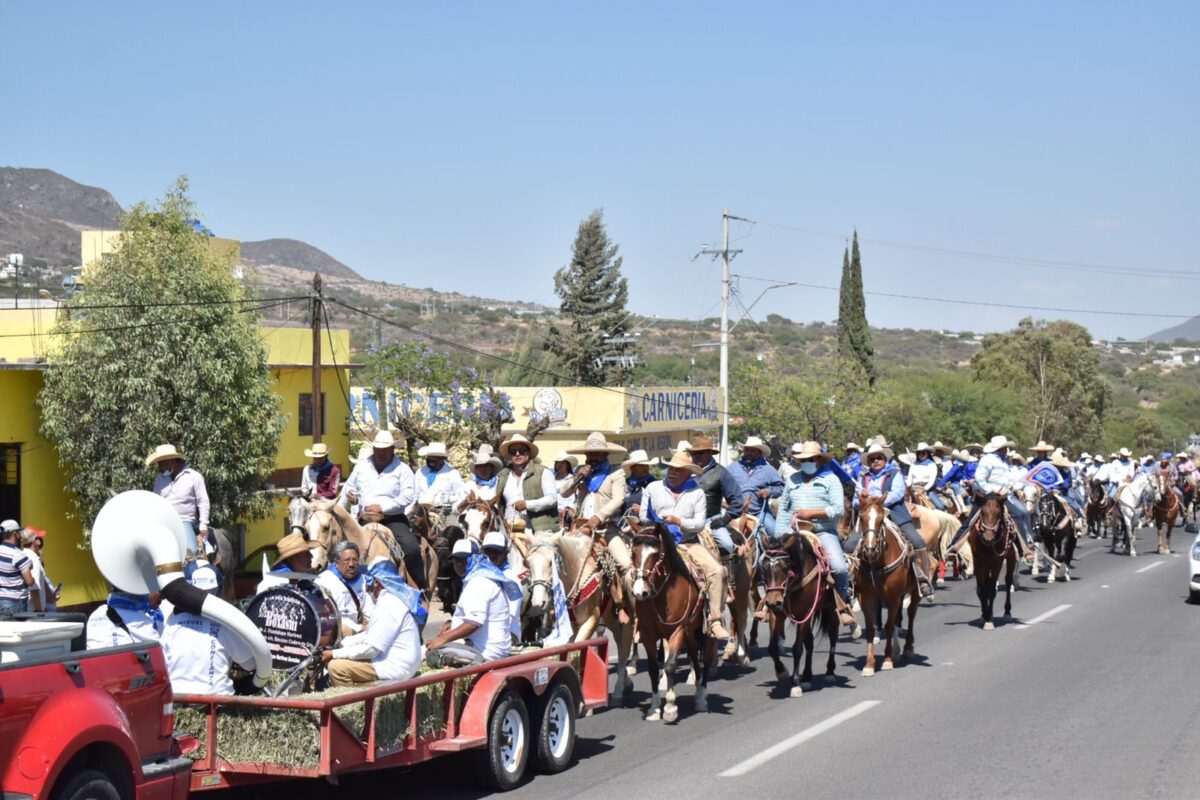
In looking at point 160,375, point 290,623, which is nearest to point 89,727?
point 290,623

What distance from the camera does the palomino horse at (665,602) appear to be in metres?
12.7

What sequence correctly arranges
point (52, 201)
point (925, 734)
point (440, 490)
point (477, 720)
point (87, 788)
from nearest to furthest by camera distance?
1. point (87, 788)
2. point (477, 720)
3. point (925, 734)
4. point (440, 490)
5. point (52, 201)

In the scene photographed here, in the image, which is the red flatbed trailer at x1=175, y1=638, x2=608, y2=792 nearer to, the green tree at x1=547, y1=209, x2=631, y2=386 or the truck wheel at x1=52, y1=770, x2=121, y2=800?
the truck wheel at x1=52, y1=770, x2=121, y2=800

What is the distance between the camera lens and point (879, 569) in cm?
1619

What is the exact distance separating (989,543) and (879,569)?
4397 mm

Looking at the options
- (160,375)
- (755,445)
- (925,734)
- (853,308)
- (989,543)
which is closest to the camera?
(925,734)

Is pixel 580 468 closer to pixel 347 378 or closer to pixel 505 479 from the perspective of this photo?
pixel 505 479

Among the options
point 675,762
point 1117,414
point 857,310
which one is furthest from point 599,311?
point 675,762

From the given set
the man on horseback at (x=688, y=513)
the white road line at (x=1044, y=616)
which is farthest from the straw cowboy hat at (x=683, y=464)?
the white road line at (x=1044, y=616)

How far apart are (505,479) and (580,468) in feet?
3.51

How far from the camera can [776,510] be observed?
17.2 metres

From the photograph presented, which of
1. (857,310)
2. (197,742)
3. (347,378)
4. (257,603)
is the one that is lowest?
(197,742)

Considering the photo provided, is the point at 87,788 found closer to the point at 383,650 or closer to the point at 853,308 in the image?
the point at 383,650

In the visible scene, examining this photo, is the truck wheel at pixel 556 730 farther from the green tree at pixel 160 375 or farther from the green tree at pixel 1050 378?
the green tree at pixel 1050 378
